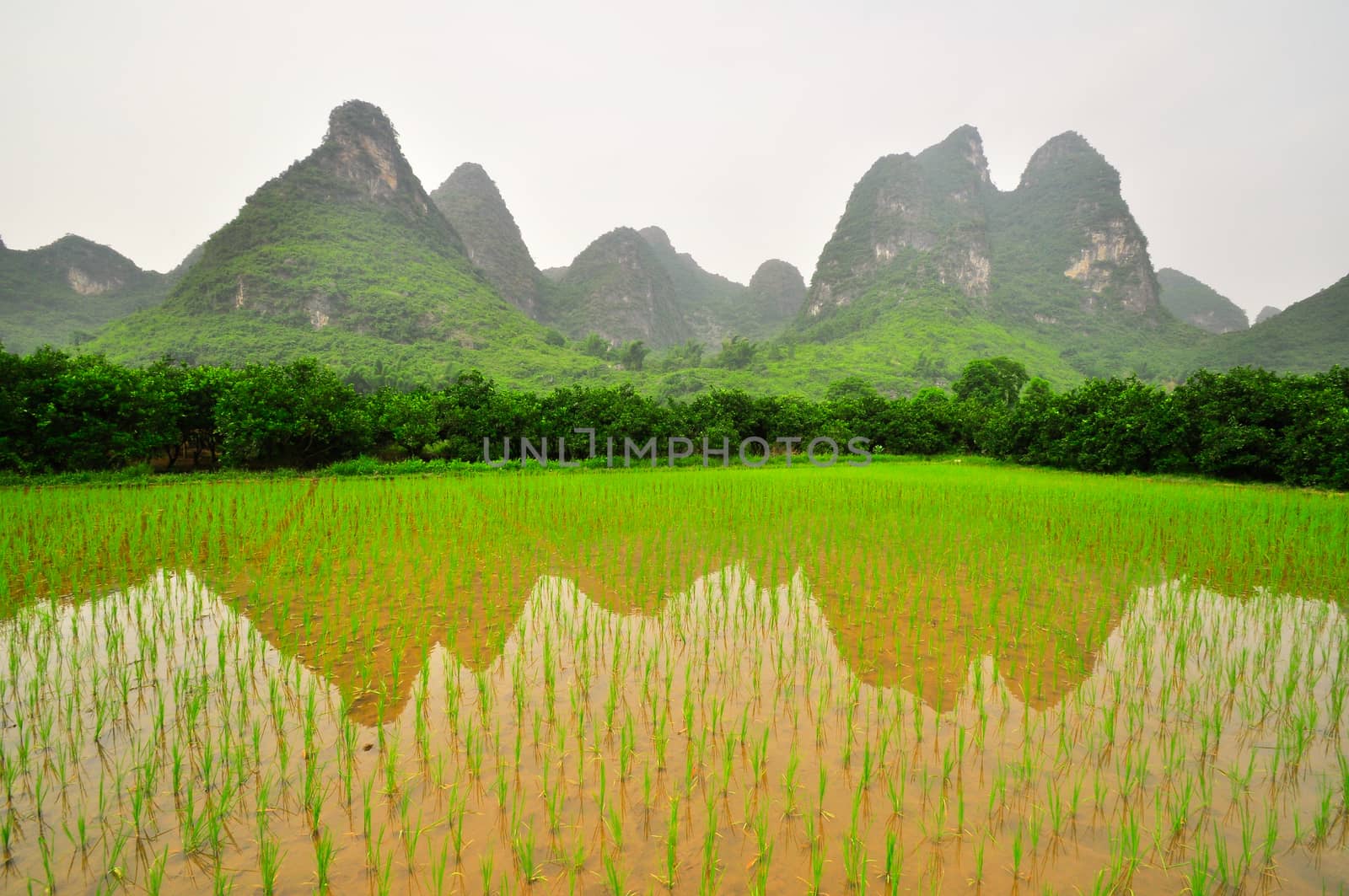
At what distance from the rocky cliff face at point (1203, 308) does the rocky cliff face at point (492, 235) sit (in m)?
144

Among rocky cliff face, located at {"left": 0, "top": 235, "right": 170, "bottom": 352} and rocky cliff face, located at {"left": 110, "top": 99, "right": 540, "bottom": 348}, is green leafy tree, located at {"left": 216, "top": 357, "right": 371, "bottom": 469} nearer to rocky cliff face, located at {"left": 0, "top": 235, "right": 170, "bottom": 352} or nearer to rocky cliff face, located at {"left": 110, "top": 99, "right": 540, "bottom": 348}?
rocky cliff face, located at {"left": 110, "top": 99, "right": 540, "bottom": 348}

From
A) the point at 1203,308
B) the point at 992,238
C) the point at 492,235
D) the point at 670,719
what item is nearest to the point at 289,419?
the point at 670,719

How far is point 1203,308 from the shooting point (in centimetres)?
12962

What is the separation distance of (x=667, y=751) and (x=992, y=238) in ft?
445

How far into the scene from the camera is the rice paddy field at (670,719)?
6.34ft

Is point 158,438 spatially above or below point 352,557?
Result: above

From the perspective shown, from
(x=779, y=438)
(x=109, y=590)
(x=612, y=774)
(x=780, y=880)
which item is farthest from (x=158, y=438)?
(x=779, y=438)

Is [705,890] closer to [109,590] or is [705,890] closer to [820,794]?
[820,794]

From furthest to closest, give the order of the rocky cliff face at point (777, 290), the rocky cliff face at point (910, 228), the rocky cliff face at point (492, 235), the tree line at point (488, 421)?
1. the rocky cliff face at point (777, 290)
2. the rocky cliff face at point (492, 235)
3. the rocky cliff face at point (910, 228)
4. the tree line at point (488, 421)

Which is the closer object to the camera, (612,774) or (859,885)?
(859,885)

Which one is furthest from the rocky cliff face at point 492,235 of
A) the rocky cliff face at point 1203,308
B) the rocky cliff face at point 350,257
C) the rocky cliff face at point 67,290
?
the rocky cliff face at point 1203,308

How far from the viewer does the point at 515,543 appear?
6977 millimetres

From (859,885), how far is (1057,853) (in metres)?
0.80

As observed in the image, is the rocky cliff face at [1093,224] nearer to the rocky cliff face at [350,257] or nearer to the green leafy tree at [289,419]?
the rocky cliff face at [350,257]
